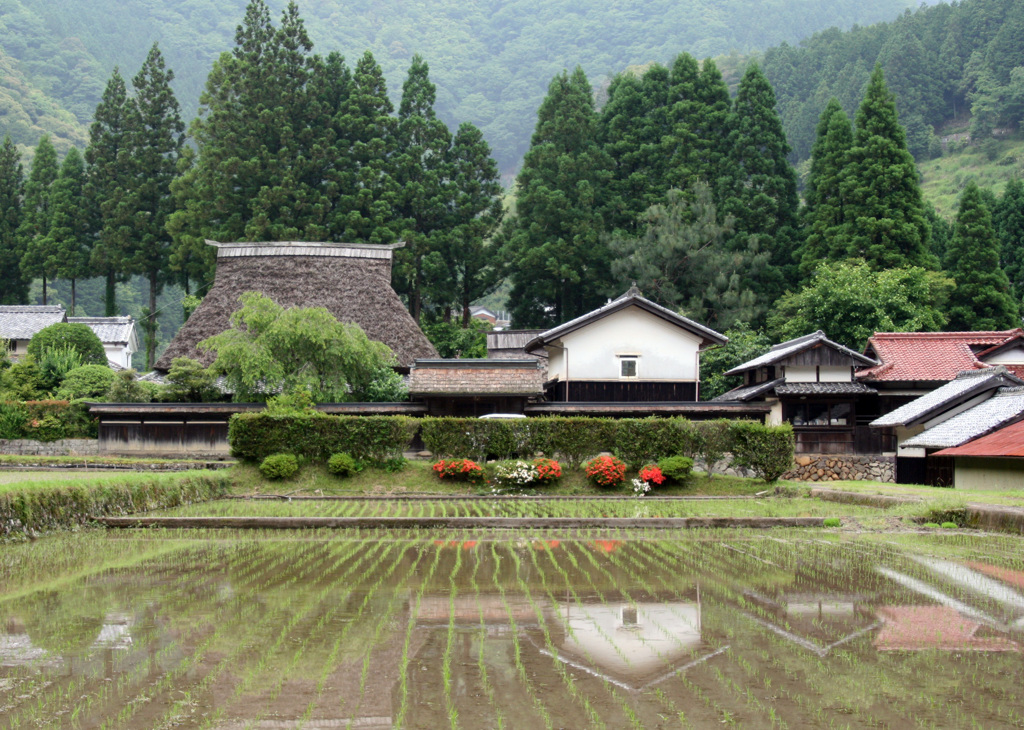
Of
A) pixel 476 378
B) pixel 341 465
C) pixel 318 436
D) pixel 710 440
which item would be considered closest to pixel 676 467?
pixel 710 440

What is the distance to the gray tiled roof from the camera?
22984mm

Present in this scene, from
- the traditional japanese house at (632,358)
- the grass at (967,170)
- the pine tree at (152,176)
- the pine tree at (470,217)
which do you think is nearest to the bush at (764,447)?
the traditional japanese house at (632,358)

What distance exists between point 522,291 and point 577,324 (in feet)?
55.8

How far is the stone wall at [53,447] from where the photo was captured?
27922mm

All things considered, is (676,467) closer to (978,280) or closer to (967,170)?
(978,280)

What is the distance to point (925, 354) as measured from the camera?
3102 cm

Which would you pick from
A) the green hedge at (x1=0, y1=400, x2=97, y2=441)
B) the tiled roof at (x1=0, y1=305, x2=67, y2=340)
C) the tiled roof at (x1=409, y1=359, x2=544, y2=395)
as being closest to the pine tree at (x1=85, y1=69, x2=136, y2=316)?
the tiled roof at (x1=0, y1=305, x2=67, y2=340)

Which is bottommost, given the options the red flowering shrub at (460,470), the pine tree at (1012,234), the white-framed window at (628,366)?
the red flowering shrub at (460,470)

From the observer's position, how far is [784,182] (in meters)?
47.1

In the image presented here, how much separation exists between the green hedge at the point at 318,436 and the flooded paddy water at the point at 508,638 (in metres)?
11.3

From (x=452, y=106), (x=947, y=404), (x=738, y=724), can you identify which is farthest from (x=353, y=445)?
(x=452, y=106)

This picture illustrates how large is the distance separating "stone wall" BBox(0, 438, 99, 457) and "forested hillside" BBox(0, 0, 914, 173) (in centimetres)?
7695

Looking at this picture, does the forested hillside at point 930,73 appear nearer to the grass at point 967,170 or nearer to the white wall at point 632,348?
the grass at point 967,170

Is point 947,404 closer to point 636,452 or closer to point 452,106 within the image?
point 636,452
